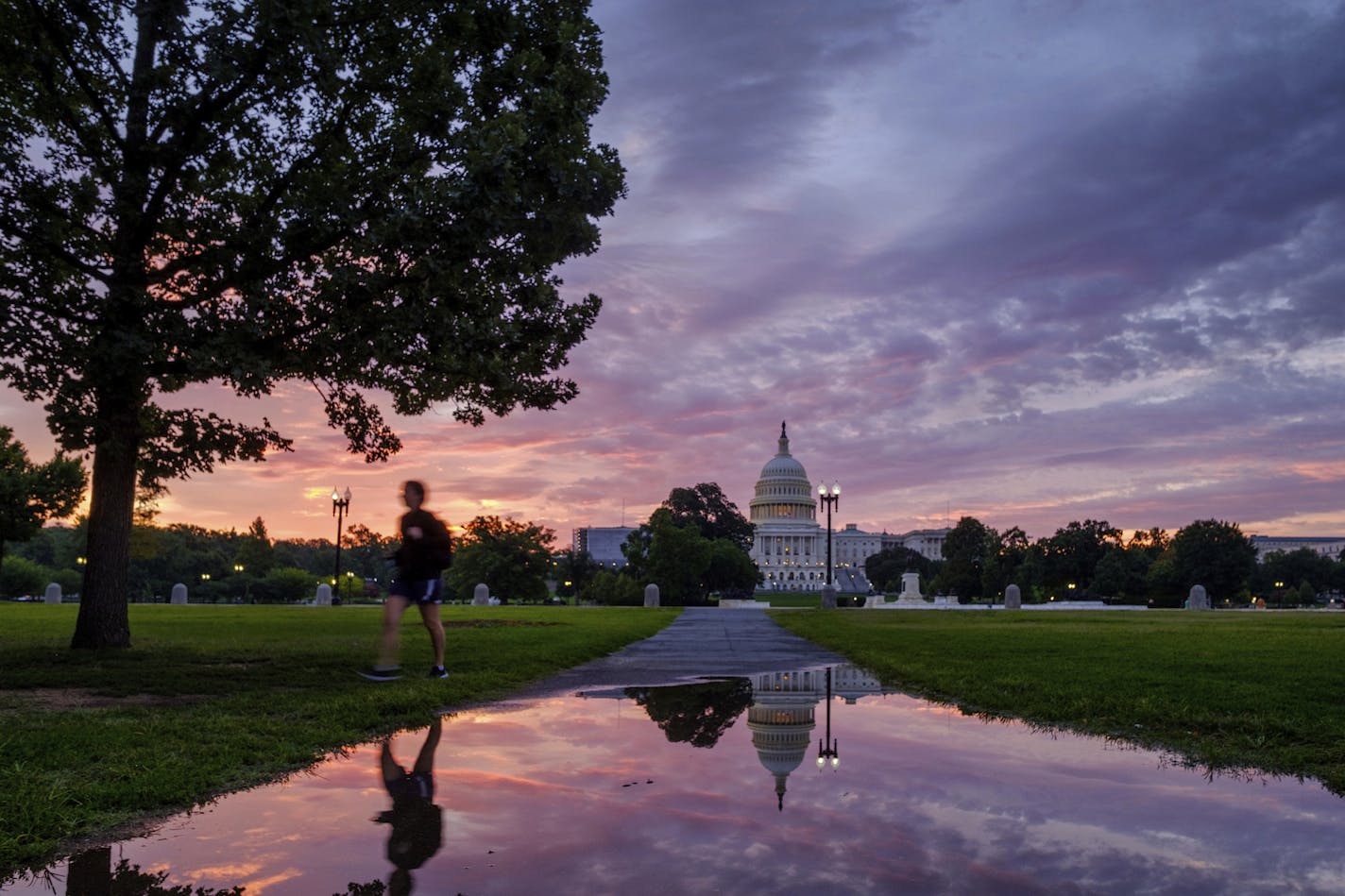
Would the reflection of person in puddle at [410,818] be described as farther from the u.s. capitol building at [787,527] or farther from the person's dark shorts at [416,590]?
the u.s. capitol building at [787,527]

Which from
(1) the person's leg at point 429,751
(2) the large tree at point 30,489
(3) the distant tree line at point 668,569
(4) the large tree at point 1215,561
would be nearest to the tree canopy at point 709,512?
(3) the distant tree line at point 668,569

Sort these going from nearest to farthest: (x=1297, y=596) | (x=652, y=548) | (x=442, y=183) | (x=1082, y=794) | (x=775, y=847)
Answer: (x=775, y=847) < (x=1082, y=794) < (x=442, y=183) < (x=652, y=548) < (x=1297, y=596)

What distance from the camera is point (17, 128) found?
39.6 ft

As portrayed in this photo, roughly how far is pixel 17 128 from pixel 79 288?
7.54 feet

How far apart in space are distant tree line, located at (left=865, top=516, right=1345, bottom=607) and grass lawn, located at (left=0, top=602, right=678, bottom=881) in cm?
7677

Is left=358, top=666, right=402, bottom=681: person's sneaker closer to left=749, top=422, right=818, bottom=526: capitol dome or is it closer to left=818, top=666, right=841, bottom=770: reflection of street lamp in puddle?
left=818, top=666, right=841, bottom=770: reflection of street lamp in puddle

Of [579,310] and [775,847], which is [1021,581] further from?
[775,847]

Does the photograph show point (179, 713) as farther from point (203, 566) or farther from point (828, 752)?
point (203, 566)

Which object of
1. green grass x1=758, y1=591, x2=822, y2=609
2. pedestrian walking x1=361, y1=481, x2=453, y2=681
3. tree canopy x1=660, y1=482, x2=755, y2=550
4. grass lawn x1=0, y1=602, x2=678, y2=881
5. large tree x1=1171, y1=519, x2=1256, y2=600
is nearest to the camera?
grass lawn x1=0, y1=602, x2=678, y2=881

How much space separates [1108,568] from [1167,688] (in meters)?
91.2

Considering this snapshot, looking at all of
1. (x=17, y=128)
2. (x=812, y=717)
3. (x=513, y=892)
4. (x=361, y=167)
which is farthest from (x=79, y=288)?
(x=513, y=892)

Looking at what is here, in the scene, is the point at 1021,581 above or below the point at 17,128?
below

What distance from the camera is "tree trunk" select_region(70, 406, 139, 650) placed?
12781 mm

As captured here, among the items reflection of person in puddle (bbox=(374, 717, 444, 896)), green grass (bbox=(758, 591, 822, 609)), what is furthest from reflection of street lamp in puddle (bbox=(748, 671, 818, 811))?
green grass (bbox=(758, 591, 822, 609))
